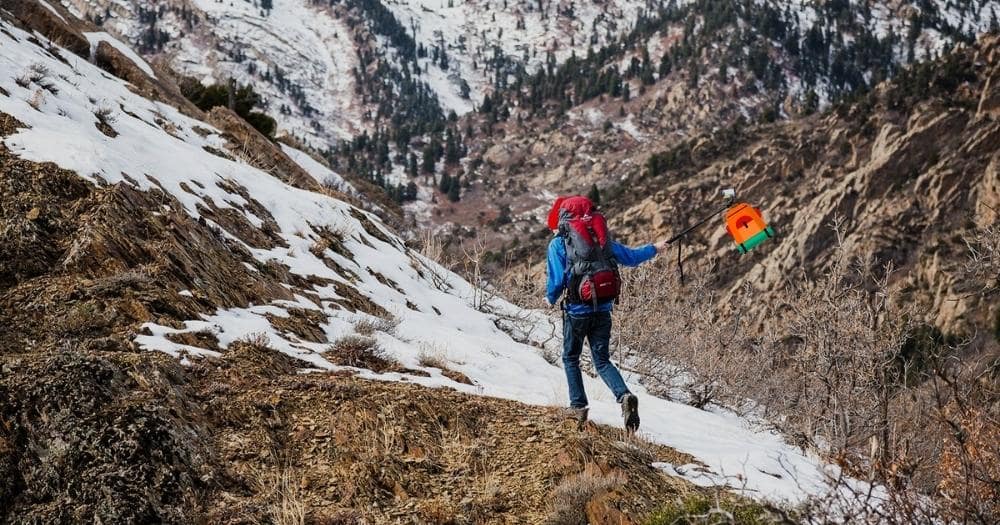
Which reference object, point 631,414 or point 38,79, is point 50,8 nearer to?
point 38,79

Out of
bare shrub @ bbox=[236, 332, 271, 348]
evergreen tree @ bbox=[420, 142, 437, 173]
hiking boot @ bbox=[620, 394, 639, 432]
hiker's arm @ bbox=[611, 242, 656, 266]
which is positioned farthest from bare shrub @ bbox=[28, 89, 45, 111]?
evergreen tree @ bbox=[420, 142, 437, 173]

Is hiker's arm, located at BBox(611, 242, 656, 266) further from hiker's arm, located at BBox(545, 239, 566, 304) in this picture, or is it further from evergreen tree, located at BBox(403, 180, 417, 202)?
evergreen tree, located at BBox(403, 180, 417, 202)

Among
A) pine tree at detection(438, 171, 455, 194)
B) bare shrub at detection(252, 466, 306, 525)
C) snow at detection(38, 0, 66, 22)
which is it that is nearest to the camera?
bare shrub at detection(252, 466, 306, 525)

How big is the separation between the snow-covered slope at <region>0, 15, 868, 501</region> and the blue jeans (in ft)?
1.49

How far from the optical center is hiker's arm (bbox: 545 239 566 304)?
18.2ft

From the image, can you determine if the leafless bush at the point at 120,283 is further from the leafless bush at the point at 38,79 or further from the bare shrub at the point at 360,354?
the leafless bush at the point at 38,79

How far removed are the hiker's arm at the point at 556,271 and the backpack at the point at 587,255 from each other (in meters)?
0.07

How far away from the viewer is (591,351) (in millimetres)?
5586

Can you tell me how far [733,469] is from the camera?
202 inches

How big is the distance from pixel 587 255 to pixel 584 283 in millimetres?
203

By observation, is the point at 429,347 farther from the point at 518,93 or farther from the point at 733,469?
the point at 518,93

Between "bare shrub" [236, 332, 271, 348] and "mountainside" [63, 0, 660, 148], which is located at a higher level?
"bare shrub" [236, 332, 271, 348]

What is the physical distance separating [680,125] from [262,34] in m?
114

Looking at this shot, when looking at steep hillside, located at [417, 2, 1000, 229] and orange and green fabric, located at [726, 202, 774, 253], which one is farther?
steep hillside, located at [417, 2, 1000, 229]
